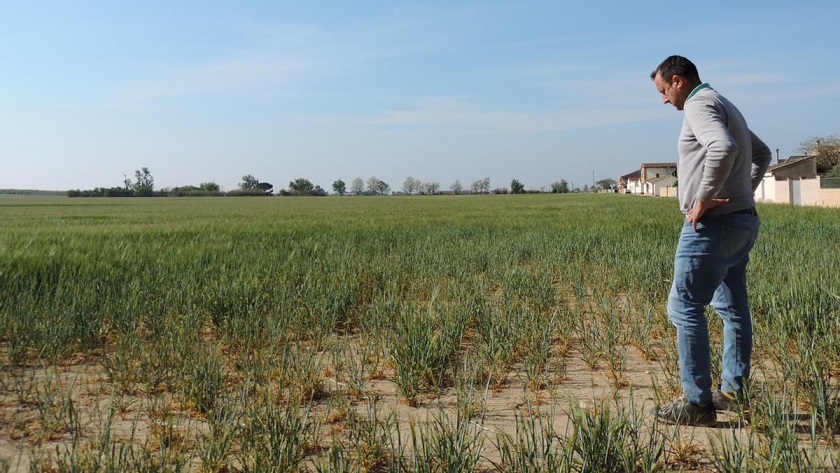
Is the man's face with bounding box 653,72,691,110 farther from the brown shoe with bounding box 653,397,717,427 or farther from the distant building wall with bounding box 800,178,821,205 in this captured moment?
the distant building wall with bounding box 800,178,821,205

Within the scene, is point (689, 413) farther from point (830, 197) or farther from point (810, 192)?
point (810, 192)

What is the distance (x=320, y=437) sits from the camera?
250 cm

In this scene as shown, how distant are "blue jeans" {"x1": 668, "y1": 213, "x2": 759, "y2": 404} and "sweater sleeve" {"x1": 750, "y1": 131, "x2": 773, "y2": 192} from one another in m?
0.43

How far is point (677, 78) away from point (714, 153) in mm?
495

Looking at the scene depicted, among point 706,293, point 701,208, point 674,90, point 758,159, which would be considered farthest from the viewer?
point 758,159

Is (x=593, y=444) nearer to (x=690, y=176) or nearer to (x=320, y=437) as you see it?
(x=320, y=437)

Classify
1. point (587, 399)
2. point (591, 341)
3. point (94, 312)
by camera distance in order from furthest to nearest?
1. point (94, 312)
2. point (591, 341)
3. point (587, 399)

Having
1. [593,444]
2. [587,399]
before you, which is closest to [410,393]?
[587,399]

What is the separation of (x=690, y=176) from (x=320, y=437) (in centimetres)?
212

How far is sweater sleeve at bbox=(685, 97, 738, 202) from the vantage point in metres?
2.44

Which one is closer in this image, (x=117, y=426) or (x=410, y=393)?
(x=117, y=426)

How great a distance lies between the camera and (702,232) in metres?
2.64

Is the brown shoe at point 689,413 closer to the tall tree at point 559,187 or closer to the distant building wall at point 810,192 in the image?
the distant building wall at point 810,192

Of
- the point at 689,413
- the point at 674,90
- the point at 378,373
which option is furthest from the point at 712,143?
the point at 378,373
